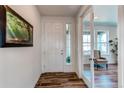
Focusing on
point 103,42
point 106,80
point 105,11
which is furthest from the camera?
point 103,42

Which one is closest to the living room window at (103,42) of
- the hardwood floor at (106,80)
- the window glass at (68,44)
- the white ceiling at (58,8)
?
the hardwood floor at (106,80)

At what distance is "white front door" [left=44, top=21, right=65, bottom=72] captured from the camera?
6.00 meters

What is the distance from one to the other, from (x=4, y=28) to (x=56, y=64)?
4.56 metres

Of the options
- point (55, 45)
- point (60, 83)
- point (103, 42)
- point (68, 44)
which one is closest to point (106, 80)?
point (60, 83)

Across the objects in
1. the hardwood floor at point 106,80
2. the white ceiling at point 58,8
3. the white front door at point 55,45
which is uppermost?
the white ceiling at point 58,8

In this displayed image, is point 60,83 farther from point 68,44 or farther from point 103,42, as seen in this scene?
point 103,42

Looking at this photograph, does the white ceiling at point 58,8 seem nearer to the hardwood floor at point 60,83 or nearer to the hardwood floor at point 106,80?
the hardwood floor at point 106,80

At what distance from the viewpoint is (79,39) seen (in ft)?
16.7

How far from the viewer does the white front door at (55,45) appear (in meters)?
→ 6.00

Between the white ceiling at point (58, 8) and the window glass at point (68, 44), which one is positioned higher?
the white ceiling at point (58, 8)

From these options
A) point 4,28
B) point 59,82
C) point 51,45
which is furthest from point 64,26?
point 4,28

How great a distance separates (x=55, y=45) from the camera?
602cm

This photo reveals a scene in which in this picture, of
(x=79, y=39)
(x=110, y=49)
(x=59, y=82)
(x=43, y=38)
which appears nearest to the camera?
(x=59, y=82)
